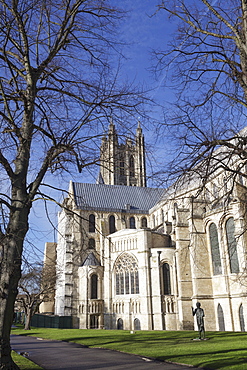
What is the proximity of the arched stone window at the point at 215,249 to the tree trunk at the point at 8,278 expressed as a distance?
24460 mm

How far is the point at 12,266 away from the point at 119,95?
409 centimetres

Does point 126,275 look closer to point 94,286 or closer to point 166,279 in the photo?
point 166,279

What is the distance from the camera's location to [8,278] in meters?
6.98

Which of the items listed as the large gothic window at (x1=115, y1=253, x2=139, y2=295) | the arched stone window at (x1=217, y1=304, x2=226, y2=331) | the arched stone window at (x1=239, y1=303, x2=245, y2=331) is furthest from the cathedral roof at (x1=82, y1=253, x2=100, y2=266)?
the arched stone window at (x1=239, y1=303, x2=245, y2=331)

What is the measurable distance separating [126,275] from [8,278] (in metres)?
33.1

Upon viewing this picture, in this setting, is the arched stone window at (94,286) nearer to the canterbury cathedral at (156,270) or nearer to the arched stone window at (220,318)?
the canterbury cathedral at (156,270)

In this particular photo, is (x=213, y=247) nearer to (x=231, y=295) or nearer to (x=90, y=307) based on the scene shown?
(x=231, y=295)

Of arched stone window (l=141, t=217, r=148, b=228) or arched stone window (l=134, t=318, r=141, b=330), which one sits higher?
arched stone window (l=141, t=217, r=148, b=228)

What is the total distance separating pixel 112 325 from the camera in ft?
128

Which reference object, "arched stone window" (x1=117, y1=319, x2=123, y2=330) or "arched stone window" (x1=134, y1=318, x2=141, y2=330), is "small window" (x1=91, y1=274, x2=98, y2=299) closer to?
"arched stone window" (x1=117, y1=319, x2=123, y2=330)

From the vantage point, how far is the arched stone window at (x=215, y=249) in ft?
96.3

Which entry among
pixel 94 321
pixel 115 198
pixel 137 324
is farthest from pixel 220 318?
pixel 115 198

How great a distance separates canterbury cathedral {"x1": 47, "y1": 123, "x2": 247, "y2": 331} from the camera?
1070 inches

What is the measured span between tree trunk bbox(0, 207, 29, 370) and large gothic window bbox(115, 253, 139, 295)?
3175 centimetres
